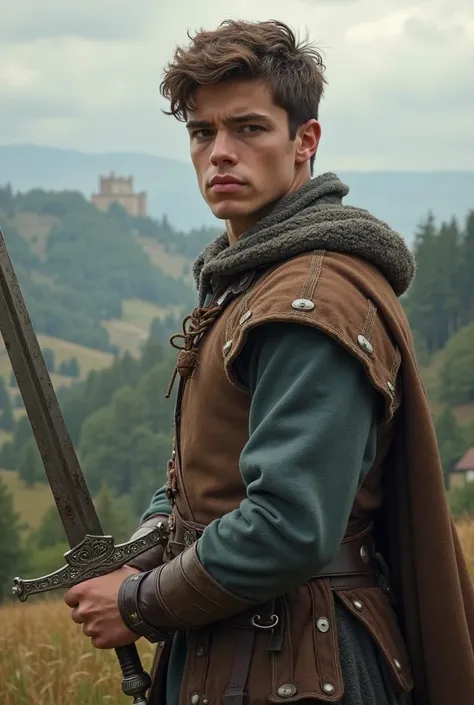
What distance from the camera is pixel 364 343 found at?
2.76 metres

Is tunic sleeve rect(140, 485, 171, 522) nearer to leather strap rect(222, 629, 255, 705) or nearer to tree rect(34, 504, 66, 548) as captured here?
leather strap rect(222, 629, 255, 705)

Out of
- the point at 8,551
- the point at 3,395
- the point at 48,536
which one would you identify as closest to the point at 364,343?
the point at 8,551

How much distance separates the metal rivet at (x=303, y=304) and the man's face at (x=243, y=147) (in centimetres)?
46

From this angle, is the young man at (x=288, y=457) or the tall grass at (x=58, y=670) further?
the tall grass at (x=58, y=670)

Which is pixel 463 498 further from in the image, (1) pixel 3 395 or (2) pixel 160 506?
(1) pixel 3 395

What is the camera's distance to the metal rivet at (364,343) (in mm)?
2752

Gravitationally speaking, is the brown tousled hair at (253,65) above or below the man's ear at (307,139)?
above

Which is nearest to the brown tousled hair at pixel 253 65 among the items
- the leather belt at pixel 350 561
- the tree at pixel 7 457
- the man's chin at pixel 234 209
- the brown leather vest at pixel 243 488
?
the man's chin at pixel 234 209

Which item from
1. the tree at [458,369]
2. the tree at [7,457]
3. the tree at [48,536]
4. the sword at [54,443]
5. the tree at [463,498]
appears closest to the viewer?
the sword at [54,443]

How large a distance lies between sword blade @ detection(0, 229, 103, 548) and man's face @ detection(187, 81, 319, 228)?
23.4 inches

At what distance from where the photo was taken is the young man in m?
2.72

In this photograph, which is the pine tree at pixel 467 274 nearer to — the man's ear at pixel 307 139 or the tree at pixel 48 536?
the tree at pixel 48 536

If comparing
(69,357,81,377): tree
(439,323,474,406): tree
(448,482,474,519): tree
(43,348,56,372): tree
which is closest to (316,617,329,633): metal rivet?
(448,482,474,519): tree

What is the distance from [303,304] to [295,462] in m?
0.37
